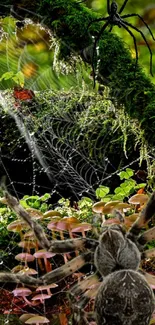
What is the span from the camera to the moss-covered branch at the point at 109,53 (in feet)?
2.76

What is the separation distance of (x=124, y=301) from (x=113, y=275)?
0.08 ft

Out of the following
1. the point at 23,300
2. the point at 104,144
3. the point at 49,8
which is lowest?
the point at 23,300

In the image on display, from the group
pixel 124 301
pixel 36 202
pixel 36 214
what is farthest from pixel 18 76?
pixel 124 301

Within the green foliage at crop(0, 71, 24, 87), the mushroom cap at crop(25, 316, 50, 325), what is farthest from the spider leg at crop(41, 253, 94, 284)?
the green foliage at crop(0, 71, 24, 87)

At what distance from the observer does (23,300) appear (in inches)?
36.1

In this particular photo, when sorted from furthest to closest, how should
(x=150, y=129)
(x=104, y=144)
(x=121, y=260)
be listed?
(x=104, y=144) → (x=150, y=129) → (x=121, y=260)

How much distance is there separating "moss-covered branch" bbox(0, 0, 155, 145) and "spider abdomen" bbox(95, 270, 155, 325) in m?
0.41

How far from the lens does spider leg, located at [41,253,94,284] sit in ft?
1.76

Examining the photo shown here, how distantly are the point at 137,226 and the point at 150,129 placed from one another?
0.35 metres

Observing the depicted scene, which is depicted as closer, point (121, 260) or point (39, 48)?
point (121, 260)

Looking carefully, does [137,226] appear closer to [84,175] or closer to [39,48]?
[84,175]

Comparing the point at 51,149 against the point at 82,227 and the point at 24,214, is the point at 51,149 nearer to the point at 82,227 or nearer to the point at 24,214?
the point at 82,227

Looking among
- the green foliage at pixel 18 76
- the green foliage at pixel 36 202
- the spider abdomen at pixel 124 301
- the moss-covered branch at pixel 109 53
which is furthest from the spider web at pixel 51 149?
the spider abdomen at pixel 124 301

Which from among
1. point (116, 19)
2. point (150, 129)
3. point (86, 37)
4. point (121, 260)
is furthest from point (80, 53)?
point (121, 260)
